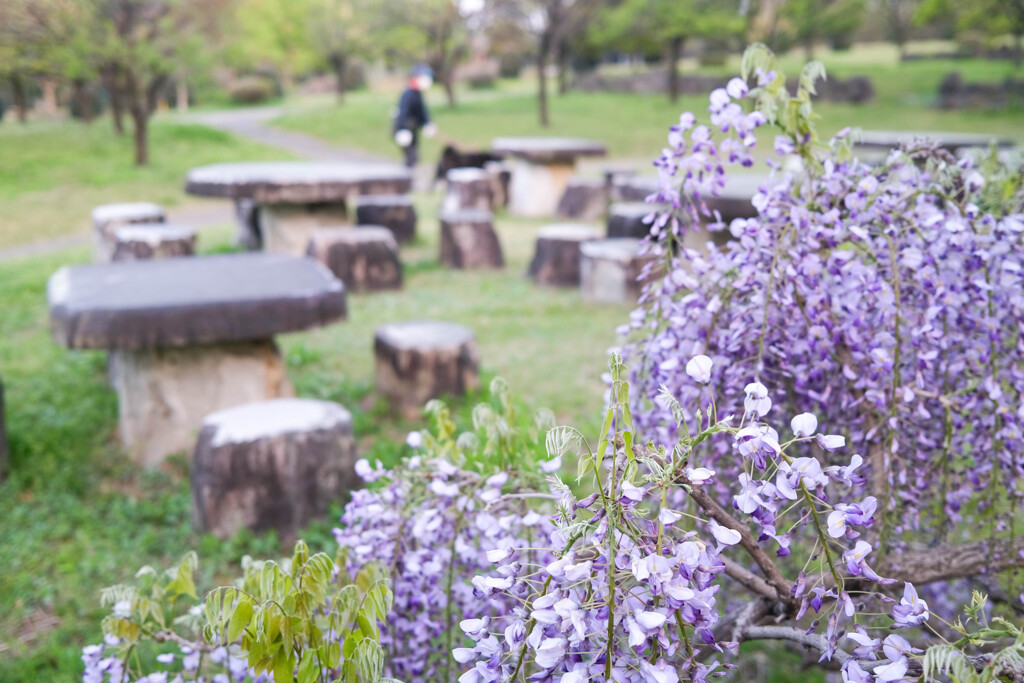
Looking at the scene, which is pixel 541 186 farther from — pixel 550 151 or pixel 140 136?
pixel 140 136

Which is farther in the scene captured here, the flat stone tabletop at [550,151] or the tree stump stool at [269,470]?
the flat stone tabletop at [550,151]

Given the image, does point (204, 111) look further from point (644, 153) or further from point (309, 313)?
point (309, 313)

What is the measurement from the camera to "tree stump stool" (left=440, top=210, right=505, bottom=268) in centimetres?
761

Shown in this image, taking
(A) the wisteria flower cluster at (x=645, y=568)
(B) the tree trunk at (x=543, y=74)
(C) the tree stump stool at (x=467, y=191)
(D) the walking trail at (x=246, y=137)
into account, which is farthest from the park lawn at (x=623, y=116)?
(A) the wisteria flower cluster at (x=645, y=568)

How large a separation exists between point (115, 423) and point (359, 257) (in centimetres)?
288

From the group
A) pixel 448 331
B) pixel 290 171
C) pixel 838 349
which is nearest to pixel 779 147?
pixel 838 349

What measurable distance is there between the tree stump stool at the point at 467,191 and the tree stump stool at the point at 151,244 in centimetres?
434

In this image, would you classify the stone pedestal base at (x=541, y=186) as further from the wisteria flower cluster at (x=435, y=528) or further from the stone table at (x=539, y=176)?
the wisteria flower cluster at (x=435, y=528)

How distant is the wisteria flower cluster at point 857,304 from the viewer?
4.81ft

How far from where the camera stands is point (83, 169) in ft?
44.8

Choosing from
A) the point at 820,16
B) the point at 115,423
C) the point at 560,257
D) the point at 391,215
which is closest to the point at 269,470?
the point at 115,423

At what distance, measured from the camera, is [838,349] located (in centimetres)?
154

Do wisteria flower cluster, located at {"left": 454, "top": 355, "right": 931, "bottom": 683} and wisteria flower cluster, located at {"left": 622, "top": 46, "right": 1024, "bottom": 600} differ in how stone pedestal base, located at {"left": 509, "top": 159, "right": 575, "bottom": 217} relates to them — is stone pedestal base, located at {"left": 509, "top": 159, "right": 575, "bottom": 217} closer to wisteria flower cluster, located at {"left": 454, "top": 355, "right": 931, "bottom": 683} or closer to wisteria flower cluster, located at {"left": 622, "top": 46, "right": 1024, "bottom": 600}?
wisteria flower cluster, located at {"left": 622, "top": 46, "right": 1024, "bottom": 600}

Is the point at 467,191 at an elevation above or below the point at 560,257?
above
